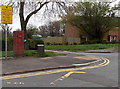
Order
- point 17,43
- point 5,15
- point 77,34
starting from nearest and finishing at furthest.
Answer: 1. point 5,15
2. point 17,43
3. point 77,34

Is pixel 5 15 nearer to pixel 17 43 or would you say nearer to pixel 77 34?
pixel 17 43

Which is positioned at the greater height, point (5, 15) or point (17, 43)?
point (5, 15)

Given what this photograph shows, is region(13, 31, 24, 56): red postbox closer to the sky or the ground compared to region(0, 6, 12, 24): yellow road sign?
closer to the ground

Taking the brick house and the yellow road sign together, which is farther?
the brick house

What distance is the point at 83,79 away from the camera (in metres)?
6.46

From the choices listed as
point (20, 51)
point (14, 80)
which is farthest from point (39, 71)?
point (20, 51)

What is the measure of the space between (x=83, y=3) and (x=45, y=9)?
17.1 metres

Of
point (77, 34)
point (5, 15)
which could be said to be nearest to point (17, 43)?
point (5, 15)

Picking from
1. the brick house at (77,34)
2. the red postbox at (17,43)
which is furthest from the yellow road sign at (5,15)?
the brick house at (77,34)

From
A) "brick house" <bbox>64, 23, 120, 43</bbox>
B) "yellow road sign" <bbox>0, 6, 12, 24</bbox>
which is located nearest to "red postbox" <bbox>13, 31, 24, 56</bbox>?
"yellow road sign" <bbox>0, 6, 12, 24</bbox>

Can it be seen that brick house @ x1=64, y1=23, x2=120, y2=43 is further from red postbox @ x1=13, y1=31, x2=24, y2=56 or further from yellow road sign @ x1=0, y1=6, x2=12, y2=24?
yellow road sign @ x1=0, y1=6, x2=12, y2=24

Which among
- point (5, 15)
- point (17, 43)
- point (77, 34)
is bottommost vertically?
point (17, 43)

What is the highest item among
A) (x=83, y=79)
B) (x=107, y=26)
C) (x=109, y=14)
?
(x=109, y=14)

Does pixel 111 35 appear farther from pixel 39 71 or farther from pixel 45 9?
→ pixel 39 71
